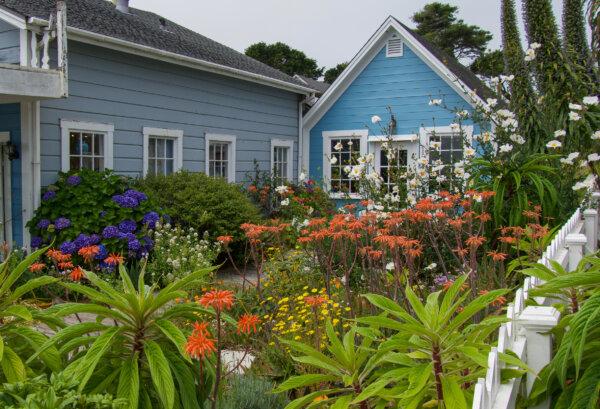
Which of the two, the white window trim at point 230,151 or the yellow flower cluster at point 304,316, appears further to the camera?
the white window trim at point 230,151

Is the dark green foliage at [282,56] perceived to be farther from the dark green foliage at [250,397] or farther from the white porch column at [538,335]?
the white porch column at [538,335]

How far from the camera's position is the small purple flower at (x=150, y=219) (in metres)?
8.71

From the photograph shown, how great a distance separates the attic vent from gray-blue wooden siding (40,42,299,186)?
2.64 meters

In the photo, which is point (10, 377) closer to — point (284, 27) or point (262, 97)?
point (262, 97)

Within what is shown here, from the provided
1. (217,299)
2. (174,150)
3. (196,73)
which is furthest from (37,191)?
(217,299)

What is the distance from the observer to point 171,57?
10.9 metres

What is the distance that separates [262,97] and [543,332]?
12154mm

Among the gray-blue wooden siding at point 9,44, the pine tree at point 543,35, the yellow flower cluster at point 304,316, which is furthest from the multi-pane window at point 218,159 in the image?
Answer: the yellow flower cluster at point 304,316

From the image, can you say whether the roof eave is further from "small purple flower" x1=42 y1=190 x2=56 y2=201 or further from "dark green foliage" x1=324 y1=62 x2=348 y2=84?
"dark green foliage" x1=324 y1=62 x2=348 y2=84

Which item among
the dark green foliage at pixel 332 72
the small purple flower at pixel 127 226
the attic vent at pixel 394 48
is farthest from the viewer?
the dark green foliage at pixel 332 72

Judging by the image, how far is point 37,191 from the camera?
8.59 metres

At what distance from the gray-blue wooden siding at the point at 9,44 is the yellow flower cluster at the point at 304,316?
602 centimetres

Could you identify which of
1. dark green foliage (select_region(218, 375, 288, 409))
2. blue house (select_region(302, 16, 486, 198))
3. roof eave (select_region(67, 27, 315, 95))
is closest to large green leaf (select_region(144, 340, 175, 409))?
dark green foliage (select_region(218, 375, 288, 409))

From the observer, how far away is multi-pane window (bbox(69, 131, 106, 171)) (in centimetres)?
941
